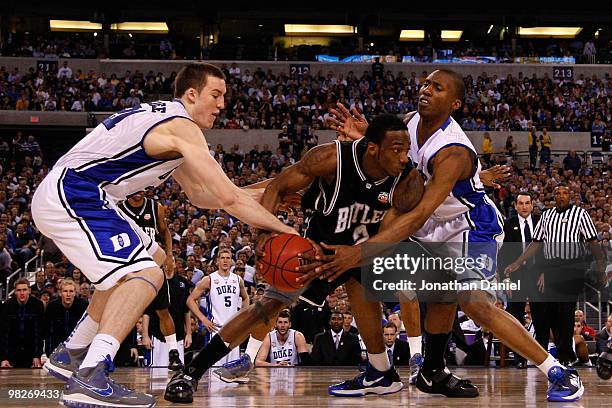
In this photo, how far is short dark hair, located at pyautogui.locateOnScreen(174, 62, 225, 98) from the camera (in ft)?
15.4

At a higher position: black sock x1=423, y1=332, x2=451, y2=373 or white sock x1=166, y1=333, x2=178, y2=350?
black sock x1=423, y1=332, x2=451, y2=373

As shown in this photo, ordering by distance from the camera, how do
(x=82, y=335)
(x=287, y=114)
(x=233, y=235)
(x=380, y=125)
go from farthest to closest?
(x=287, y=114), (x=233, y=235), (x=82, y=335), (x=380, y=125)

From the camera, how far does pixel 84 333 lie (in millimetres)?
5383

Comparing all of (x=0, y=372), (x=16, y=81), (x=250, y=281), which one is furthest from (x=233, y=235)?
(x=16, y=81)

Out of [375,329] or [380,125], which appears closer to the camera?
[380,125]

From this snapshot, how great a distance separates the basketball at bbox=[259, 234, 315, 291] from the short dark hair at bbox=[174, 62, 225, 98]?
937 millimetres

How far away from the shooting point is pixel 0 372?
23.5ft

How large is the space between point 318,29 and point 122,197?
29582mm

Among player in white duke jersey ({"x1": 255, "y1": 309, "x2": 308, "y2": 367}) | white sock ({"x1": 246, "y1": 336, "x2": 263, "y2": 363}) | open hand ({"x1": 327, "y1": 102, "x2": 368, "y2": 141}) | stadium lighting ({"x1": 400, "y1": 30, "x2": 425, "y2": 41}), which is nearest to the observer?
open hand ({"x1": 327, "y1": 102, "x2": 368, "y2": 141})

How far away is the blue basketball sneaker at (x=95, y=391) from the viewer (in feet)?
13.4

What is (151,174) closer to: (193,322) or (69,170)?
(69,170)

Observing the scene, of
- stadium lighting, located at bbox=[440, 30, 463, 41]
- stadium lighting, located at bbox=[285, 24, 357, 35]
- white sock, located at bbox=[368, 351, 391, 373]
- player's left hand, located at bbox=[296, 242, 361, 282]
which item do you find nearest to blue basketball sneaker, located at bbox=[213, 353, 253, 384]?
white sock, located at bbox=[368, 351, 391, 373]

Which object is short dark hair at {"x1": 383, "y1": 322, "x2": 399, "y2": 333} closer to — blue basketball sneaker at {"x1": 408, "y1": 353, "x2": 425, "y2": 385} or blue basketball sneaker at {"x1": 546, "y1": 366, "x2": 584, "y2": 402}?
blue basketball sneaker at {"x1": 408, "y1": 353, "x2": 425, "y2": 385}

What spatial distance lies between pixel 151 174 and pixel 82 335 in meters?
1.39
